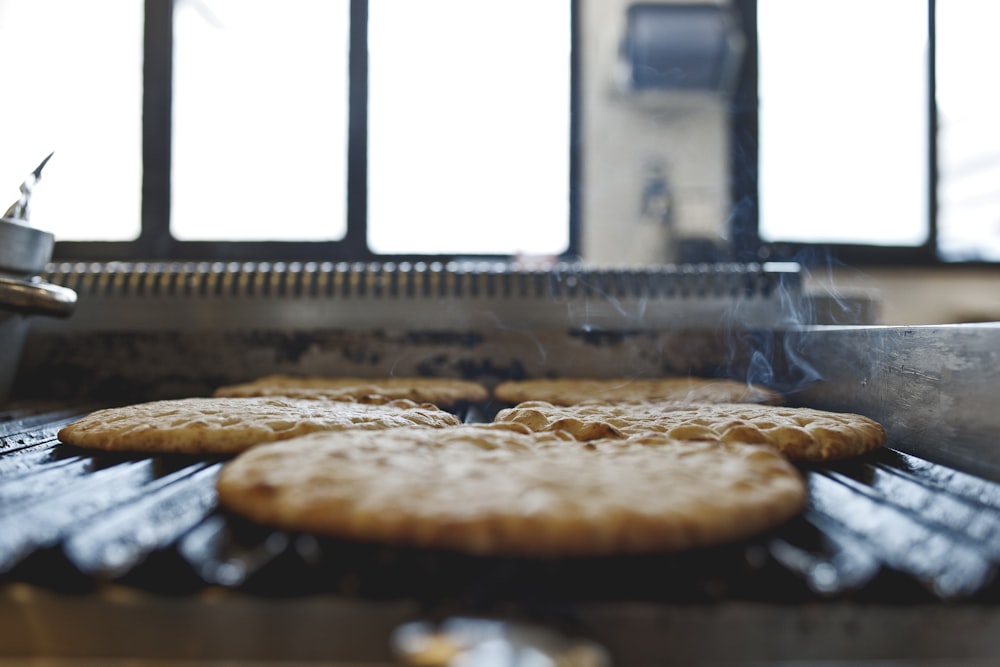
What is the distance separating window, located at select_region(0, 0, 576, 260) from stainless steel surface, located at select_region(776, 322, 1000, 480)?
1906mm

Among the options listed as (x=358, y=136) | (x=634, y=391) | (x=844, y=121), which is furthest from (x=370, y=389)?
(x=844, y=121)

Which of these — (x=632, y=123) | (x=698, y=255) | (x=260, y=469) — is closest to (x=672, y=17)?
(x=632, y=123)

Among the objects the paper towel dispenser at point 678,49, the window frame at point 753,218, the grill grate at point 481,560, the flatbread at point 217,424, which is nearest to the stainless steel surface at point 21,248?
the flatbread at point 217,424

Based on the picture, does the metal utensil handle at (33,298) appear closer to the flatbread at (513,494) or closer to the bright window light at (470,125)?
the flatbread at (513,494)

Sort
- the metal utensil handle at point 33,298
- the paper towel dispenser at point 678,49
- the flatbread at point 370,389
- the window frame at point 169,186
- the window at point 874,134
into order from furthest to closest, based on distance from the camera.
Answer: the window at point 874,134 → the window frame at point 169,186 → the paper towel dispenser at point 678,49 → the flatbread at point 370,389 → the metal utensil handle at point 33,298

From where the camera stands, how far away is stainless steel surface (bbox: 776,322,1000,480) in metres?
0.92

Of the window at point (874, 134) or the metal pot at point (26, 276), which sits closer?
the metal pot at point (26, 276)

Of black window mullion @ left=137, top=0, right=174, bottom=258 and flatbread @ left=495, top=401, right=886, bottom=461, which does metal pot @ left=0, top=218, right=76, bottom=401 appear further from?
black window mullion @ left=137, top=0, right=174, bottom=258

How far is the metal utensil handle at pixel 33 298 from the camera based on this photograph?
1324 millimetres

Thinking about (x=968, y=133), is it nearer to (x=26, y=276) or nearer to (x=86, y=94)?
(x=26, y=276)

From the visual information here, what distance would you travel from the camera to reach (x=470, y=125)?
11.0 feet

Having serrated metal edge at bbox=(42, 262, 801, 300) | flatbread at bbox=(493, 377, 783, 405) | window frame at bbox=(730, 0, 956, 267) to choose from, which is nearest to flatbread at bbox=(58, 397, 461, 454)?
flatbread at bbox=(493, 377, 783, 405)

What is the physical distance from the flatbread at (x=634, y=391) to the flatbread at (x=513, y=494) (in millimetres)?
584

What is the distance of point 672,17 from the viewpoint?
2877 mm
